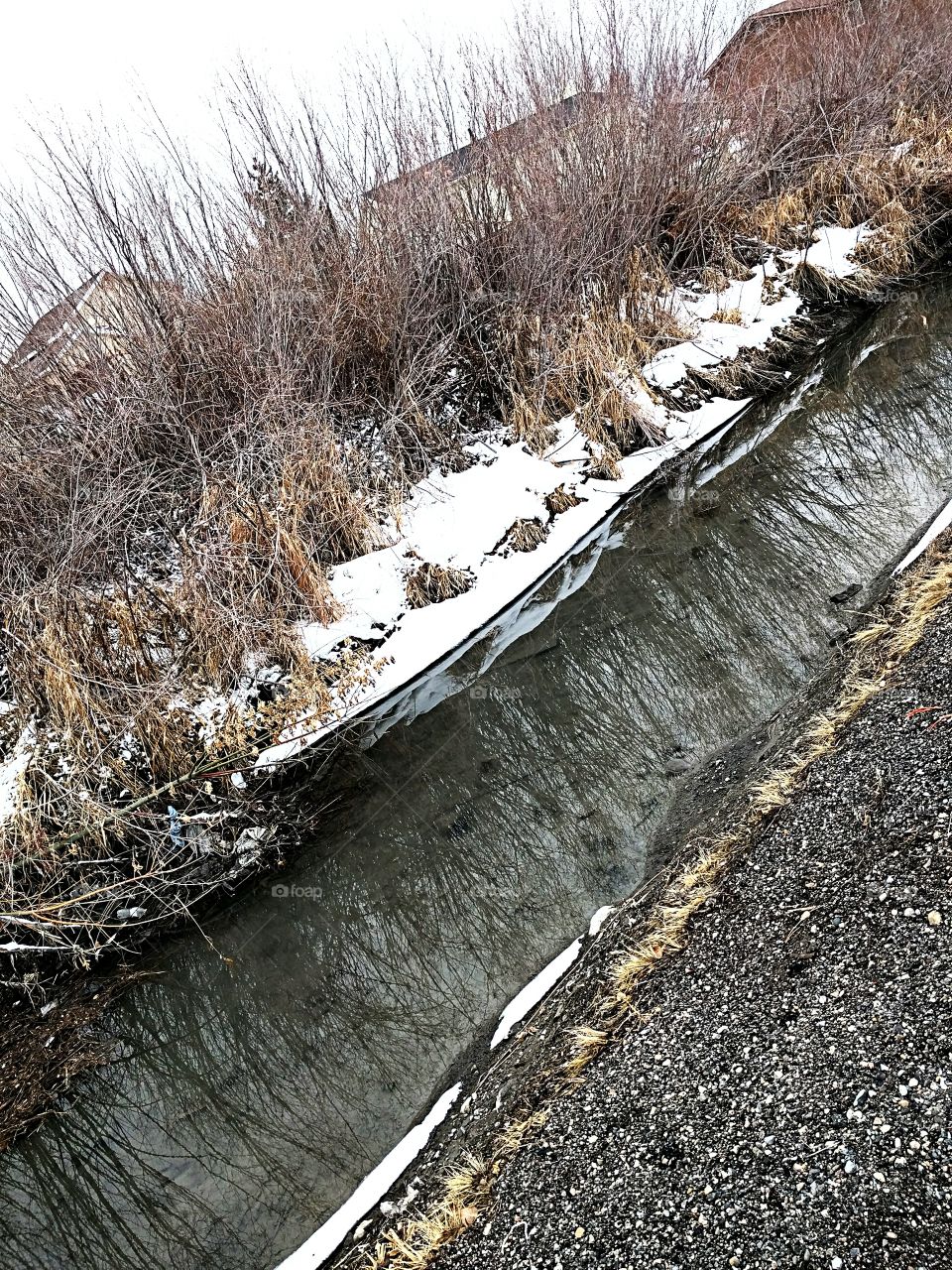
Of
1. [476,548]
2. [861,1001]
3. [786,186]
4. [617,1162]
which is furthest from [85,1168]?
[786,186]

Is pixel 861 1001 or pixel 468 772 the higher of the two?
pixel 468 772

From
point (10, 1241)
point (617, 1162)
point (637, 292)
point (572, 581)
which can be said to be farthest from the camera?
point (637, 292)

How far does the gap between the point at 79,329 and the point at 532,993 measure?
18.7 ft

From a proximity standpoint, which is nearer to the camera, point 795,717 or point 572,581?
point 795,717

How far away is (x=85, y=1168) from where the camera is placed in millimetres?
3432

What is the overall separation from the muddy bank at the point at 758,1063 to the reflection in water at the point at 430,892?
1.91 ft

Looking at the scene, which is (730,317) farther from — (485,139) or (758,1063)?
(758,1063)

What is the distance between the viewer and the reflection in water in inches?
129

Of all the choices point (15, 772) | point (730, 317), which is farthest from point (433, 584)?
point (730, 317)

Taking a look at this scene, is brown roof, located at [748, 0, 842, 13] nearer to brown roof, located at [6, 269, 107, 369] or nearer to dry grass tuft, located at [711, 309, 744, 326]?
dry grass tuft, located at [711, 309, 744, 326]

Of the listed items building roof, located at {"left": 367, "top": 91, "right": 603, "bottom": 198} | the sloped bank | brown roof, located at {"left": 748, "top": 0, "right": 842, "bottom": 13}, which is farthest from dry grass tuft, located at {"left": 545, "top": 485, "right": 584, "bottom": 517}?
brown roof, located at {"left": 748, "top": 0, "right": 842, "bottom": 13}

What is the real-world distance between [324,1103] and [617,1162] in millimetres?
1589

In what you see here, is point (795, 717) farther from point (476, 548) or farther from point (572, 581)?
point (476, 548)

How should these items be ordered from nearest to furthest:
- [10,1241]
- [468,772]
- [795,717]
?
[10,1241] < [795,717] < [468,772]
